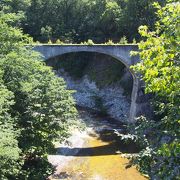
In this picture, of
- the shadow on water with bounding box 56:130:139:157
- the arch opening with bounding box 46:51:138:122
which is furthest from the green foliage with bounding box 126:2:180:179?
the arch opening with bounding box 46:51:138:122

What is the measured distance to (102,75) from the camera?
144 ft

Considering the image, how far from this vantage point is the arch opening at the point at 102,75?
3788 centimetres

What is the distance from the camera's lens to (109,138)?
30.3 meters

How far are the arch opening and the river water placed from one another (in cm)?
450

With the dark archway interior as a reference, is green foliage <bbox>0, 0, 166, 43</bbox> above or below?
above

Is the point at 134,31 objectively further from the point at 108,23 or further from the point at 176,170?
the point at 176,170

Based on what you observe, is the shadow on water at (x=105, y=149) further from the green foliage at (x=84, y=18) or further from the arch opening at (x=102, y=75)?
the green foliage at (x=84, y=18)

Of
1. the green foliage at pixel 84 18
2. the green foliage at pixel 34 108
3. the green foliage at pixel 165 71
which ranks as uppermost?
the green foliage at pixel 84 18

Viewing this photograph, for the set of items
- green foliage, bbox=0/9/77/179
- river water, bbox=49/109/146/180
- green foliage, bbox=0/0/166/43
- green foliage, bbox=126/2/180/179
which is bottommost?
river water, bbox=49/109/146/180

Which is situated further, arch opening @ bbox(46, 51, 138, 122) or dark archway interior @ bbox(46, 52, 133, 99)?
dark archway interior @ bbox(46, 52, 133, 99)

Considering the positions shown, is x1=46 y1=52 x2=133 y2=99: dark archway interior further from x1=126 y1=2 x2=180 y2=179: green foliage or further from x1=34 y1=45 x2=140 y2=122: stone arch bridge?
x1=126 y1=2 x2=180 y2=179: green foliage

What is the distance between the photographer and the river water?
22.7 meters

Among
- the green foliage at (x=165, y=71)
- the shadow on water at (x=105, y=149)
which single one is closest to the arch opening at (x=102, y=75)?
the shadow on water at (x=105, y=149)

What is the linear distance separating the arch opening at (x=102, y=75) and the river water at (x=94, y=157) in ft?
14.8
